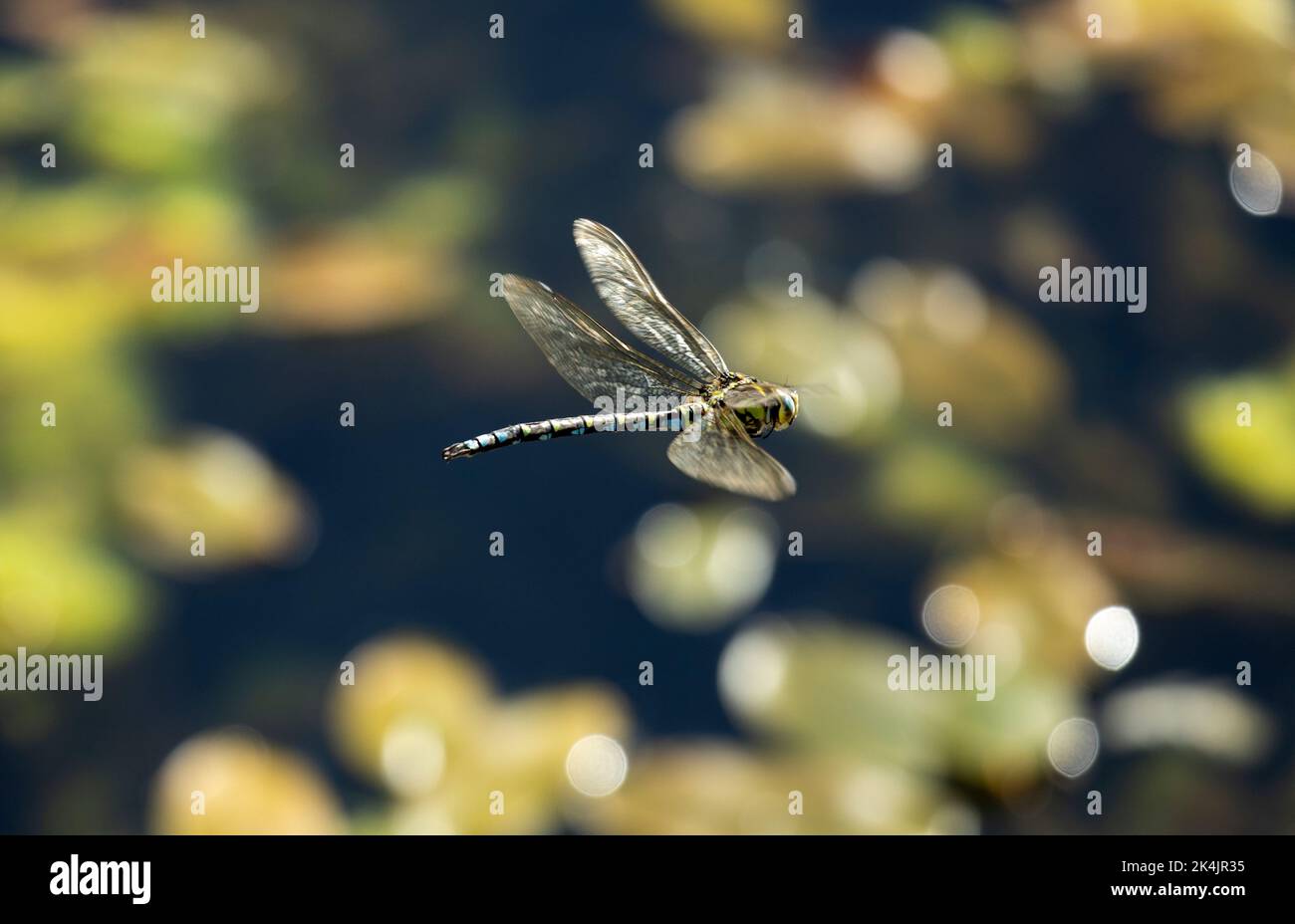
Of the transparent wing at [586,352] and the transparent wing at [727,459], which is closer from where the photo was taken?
the transparent wing at [727,459]


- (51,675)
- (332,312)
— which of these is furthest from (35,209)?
(51,675)

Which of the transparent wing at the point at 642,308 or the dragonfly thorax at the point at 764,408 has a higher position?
the transparent wing at the point at 642,308

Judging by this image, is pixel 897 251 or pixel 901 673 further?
pixel 897 251

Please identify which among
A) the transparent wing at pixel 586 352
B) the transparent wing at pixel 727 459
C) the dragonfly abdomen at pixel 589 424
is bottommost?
the transparent wing at pixel 727 459

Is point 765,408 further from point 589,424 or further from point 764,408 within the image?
point 589,424

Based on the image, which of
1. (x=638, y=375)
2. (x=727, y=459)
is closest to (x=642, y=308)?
(x=638, y=375)

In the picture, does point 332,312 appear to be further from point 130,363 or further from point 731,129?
point 731,129
